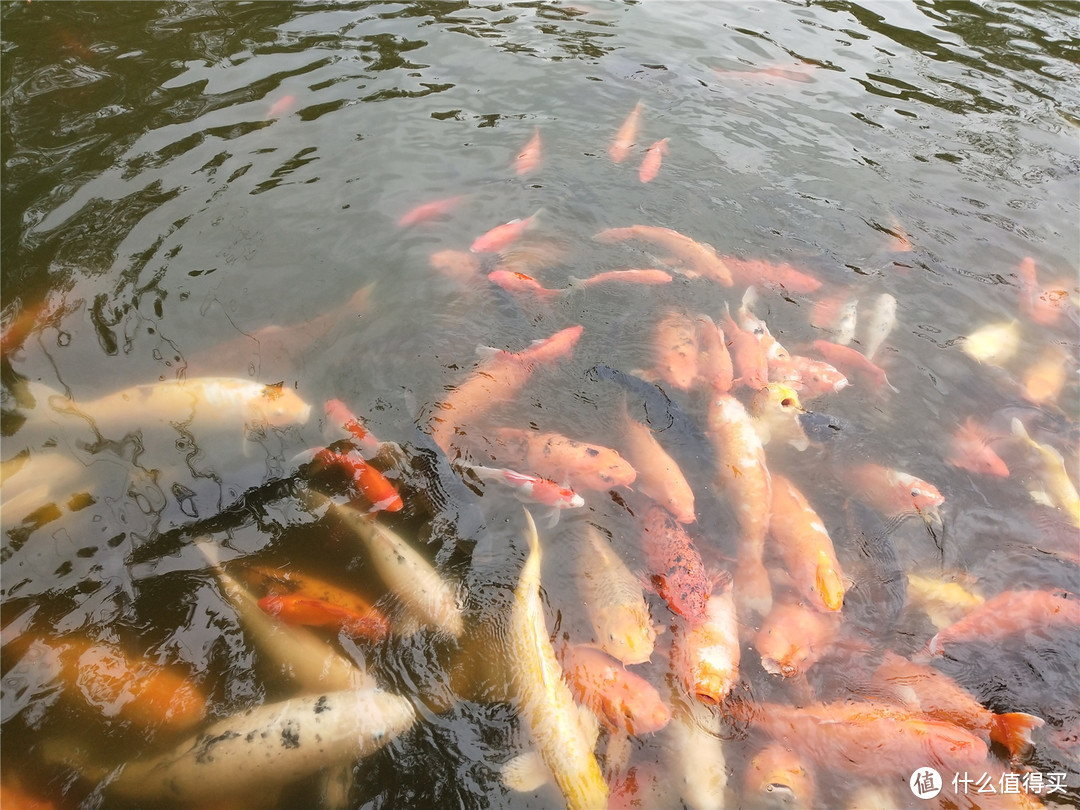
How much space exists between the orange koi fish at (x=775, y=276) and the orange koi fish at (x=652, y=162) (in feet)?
5.54

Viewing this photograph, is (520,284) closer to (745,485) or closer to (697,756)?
(745,485)

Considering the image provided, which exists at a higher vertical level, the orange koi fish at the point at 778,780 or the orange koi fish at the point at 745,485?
the orange koi fish at the point at 745,485

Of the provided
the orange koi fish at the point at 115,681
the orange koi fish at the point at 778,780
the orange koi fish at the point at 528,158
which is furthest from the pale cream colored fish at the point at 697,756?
the orange koi fish at the point at 528,158

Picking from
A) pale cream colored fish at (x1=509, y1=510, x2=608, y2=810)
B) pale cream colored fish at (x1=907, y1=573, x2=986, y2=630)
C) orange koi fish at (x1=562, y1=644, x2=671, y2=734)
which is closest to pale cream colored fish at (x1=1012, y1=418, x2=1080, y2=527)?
pale cream colored fish at (x1=907, y1=573, x2=986, y2=630)

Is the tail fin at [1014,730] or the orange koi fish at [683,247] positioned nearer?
the tail fin at [1014,730]

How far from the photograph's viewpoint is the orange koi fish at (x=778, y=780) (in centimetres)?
365

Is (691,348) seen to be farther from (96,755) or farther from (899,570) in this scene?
(96,755)

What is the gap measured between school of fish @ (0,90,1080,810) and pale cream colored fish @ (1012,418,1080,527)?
0.07ft

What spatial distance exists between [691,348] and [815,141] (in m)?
4.45

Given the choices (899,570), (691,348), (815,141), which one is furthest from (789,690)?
(815,141)

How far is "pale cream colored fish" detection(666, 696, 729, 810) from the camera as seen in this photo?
12.0 ft

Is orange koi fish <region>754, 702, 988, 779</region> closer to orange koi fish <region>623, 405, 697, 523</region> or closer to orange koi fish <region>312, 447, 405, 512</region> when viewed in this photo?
orange koi fish <region>623, 405, 697, 523</region>

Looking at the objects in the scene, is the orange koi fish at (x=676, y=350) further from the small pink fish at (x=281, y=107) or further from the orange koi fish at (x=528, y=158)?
the small pink fish at (x=281, y=107)

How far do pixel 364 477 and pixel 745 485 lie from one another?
9.46 feet
